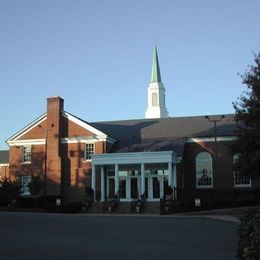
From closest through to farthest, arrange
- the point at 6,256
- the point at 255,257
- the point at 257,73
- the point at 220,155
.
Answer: the point at 255,257 < the point at 6,256 < the point at 257,73 < the point at 220,155

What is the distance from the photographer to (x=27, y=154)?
5147cm

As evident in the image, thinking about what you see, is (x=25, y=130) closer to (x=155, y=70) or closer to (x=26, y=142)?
(x=26, y=142)

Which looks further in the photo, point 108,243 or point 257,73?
point 257,73

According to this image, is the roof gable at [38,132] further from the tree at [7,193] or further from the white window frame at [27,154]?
the tree at [7,193]

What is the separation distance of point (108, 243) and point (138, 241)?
49.9 inches

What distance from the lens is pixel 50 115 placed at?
50.2 meters

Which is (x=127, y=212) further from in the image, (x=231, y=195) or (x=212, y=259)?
(x=212, y=259)

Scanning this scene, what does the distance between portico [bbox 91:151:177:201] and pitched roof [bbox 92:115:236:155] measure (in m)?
2.29

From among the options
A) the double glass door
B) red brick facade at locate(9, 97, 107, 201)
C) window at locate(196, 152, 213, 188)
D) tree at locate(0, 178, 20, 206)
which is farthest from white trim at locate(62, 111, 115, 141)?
tree at locate(0, 178, 20, 206)

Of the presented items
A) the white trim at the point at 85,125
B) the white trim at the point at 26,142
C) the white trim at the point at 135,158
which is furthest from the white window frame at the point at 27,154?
the white trim at the point at 135,158

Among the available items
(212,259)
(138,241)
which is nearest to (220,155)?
(138,241)

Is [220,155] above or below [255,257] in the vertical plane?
above

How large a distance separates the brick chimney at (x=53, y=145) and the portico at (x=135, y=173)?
4358 mm

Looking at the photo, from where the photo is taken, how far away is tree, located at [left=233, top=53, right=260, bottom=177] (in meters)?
29.9
